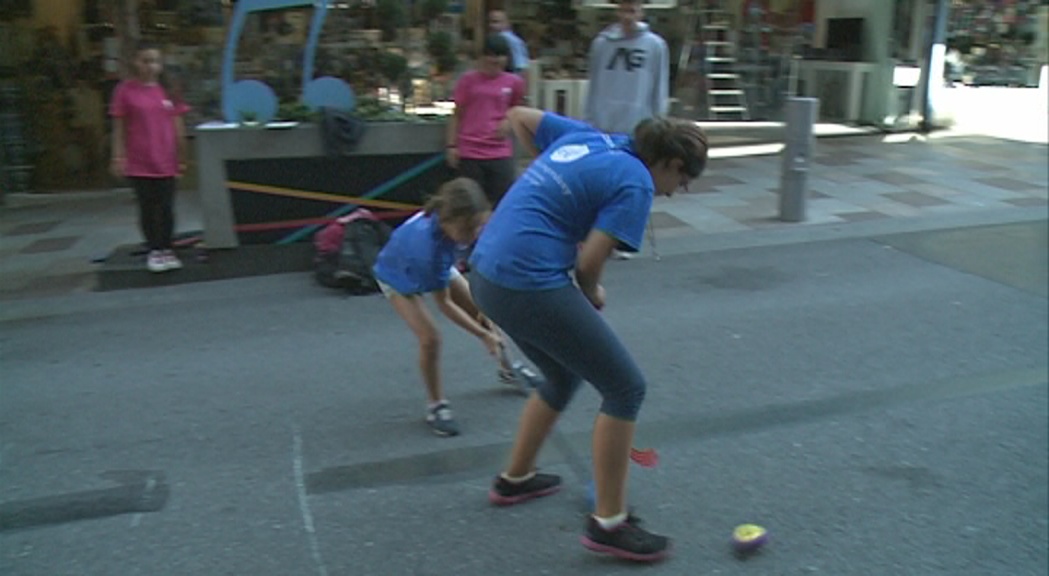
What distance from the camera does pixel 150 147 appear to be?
21.2 feet

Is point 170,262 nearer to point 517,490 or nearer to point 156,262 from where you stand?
point 156,262

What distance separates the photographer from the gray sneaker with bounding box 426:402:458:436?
161 inches

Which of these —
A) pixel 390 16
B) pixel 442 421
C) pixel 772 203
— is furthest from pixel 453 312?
pixel 772 203

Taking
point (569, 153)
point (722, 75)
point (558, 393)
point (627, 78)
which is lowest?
point (558, 393)

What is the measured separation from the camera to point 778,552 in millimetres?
3182

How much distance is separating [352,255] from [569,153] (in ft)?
12.0

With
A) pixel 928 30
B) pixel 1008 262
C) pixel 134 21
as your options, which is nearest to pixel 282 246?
pixel 134 21

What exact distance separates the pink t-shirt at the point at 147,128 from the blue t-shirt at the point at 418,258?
129 inches

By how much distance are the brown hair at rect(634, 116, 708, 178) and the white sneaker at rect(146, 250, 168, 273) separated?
4801 millimetres

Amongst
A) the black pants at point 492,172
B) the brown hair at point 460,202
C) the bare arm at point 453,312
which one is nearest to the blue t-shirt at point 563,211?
the brown hair at point 460,202

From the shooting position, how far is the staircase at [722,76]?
44.7 ft

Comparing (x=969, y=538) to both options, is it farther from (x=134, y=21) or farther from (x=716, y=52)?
(x=716, y=52)

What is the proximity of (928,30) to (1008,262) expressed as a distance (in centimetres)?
744

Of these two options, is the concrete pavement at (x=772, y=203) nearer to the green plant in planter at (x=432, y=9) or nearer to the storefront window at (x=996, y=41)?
the storefront window at (x=996, y=41)
